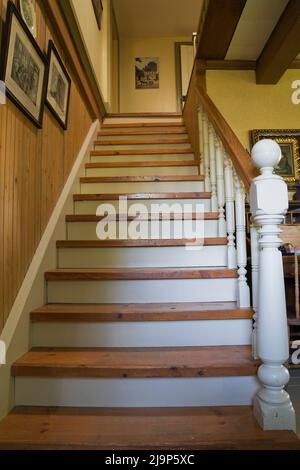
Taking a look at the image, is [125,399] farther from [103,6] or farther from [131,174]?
[103,6]

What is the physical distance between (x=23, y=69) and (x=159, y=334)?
52.4 inches

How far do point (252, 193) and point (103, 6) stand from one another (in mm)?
4066

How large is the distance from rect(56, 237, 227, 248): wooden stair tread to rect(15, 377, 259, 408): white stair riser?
0.76 metres

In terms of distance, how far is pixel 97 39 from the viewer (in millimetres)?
3287

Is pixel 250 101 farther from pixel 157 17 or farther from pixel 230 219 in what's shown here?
pixel 157 17

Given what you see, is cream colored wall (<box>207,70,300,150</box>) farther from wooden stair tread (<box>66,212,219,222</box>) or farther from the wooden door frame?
the wooden door frame

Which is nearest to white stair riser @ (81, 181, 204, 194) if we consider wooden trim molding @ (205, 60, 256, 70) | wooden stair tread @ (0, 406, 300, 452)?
wooden stair tread @ (0, 406, 300, 452)

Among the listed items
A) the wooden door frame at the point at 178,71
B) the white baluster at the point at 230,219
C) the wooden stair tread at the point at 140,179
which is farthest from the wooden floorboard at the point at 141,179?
the wooden door frame at the point at 178,71

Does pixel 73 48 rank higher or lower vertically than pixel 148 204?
higher

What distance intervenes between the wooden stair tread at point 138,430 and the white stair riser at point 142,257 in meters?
0.78

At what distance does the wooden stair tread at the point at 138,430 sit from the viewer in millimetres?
913

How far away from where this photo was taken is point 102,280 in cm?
152

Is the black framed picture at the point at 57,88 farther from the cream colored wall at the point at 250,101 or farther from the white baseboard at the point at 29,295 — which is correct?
the cream colored wall at the point at 250,101

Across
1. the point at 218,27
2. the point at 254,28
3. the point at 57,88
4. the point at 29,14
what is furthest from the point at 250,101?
the point at 29,14
